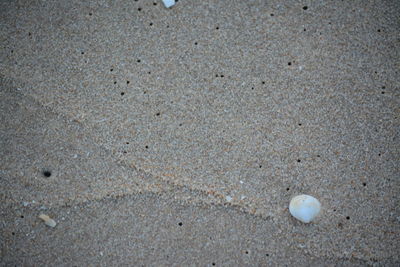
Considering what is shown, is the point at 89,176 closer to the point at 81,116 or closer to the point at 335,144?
the point at 81,116

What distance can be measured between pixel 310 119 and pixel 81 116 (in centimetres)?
138

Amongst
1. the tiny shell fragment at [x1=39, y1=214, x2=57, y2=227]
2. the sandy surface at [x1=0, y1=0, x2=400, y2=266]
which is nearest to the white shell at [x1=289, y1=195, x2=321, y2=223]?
the sandy surface at [x1=0, y1=0, x2=400, y2=266]

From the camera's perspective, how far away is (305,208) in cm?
179

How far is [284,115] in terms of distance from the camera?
76.9 inches

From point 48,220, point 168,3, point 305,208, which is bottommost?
point 305,208

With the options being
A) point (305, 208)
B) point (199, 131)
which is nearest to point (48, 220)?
point (199, 131)

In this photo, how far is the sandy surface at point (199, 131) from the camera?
1.87 meters

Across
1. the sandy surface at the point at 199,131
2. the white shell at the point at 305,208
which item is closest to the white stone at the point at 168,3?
the sandy surface at the point at 199,131

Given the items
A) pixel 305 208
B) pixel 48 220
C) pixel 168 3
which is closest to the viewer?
pixel 305 208

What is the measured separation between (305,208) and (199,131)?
2.43ft

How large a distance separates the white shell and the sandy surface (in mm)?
64

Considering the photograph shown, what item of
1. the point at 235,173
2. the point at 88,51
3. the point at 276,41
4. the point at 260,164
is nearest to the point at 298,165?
the point at 260,164

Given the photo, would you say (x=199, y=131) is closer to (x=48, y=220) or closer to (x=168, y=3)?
(x=168, y=3)

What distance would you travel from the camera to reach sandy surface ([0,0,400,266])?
1870mm
